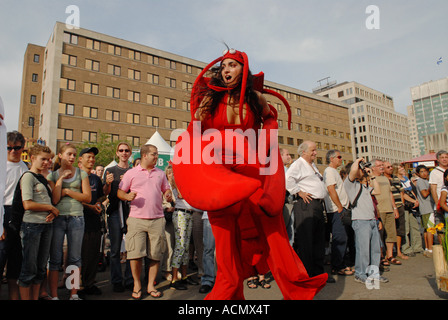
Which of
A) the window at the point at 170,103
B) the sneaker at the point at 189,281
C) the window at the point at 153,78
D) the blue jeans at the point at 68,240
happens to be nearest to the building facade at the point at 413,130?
the window at the point at 170,103

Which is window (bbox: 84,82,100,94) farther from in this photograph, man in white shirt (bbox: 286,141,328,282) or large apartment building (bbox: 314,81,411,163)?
large apartment building (bbox: 314,81,411,163)

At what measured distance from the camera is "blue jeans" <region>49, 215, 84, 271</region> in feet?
12.1

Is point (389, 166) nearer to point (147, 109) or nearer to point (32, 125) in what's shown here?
point (147, 109)

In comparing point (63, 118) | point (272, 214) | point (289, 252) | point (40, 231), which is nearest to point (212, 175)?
point (272, 214)

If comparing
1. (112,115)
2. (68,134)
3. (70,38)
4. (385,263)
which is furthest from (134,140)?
(385,263)

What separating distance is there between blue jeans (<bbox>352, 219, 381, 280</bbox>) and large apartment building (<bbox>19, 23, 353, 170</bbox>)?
30.3 meters

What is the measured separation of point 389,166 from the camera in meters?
6.38

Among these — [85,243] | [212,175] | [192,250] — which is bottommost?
[192,250]

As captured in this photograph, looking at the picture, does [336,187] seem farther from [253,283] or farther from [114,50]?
[114,50]

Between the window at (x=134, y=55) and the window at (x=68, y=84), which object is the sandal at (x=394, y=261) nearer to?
the window at (x=68, y=84)

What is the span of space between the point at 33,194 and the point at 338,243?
A: 14.4 feet

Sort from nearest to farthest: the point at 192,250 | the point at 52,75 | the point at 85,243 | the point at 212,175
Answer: the point at 212,175 < the point at 85,243 < the point at 192,250 < the point at 52,75

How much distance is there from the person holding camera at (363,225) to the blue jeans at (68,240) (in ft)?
12.6
